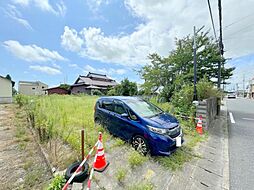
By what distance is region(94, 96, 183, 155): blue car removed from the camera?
3.54m

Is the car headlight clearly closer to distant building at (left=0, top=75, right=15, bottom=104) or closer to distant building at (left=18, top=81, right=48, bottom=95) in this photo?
distant building at (left=0, top=75, right=15, bottom=104)

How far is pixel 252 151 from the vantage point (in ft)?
14.0

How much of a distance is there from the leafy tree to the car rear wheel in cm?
664

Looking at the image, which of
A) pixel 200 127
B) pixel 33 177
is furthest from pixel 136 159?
pixel 200 127

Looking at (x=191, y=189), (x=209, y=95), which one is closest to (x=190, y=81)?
(x=209, y=95)

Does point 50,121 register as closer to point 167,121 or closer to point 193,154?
point 167,121

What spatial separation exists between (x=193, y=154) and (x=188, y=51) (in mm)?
7868

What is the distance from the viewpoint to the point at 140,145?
3.84 m

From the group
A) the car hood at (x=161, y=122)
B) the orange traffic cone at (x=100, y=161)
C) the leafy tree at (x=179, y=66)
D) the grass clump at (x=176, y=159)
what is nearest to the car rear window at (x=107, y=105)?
the car hood at (x=161, y=122)

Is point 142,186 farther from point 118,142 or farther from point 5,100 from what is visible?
point 5,100

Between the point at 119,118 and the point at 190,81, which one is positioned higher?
the point at 190,81

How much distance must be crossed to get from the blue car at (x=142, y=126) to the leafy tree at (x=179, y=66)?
5962 millimetres

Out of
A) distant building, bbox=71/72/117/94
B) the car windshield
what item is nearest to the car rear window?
the car windshield

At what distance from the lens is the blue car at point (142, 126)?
354 centimetres
